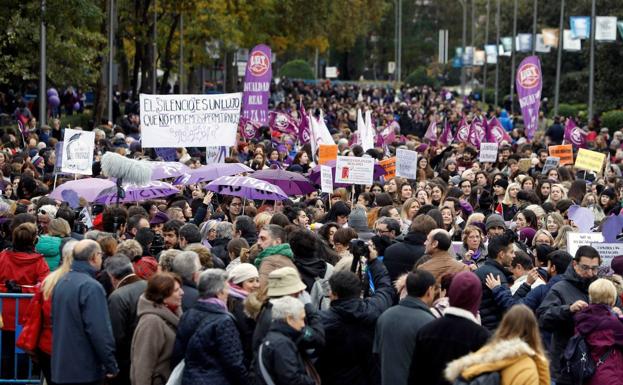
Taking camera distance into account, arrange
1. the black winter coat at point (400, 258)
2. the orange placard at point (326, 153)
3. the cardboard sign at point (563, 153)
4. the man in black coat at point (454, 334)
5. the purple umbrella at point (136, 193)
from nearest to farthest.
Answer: the man in black coat at point (454, 334), the black winter coat at point (400, 258), the purple umbrella at point (136, 193), the orange placard at point (326, 153), the cardboard sign at point (563, 153)

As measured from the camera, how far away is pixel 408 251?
12.0m

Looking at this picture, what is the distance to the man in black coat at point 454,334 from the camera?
889 cm

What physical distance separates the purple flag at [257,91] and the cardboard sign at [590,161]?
27.8 ft

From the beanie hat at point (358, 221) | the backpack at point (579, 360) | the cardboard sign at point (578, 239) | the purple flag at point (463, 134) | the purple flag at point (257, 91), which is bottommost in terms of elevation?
the backpack at point (579, 360)

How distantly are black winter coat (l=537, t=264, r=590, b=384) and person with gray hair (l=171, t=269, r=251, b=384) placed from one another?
2.34 m

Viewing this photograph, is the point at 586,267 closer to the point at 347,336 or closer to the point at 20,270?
the point at 347,336

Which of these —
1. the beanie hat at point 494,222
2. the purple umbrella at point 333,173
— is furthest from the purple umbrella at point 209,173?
the beanie hat at point 494,222

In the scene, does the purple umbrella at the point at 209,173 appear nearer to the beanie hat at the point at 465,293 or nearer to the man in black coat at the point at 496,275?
the man in black coat at the point at 496,275

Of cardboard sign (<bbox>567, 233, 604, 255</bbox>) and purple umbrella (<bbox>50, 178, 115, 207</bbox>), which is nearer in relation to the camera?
cardboard sign (<bbox>567, 233, 604, 255</bbox>)

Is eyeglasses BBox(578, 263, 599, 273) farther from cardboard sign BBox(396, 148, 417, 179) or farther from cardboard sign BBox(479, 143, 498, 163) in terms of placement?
cardboard sign BBox(479, 143, 498, 163)

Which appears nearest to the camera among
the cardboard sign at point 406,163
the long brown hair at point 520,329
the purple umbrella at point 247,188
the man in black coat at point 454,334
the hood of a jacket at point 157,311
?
the long brown hair at point 520,329

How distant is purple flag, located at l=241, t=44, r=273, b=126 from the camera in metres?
29.8

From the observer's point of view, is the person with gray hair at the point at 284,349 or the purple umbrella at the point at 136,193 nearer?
the person with gray hair at the point at 284,349

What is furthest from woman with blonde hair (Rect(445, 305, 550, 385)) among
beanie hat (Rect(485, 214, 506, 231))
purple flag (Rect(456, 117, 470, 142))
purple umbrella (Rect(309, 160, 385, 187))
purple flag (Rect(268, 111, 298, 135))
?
purple flag (Rect(268, 111, 298, 135))
